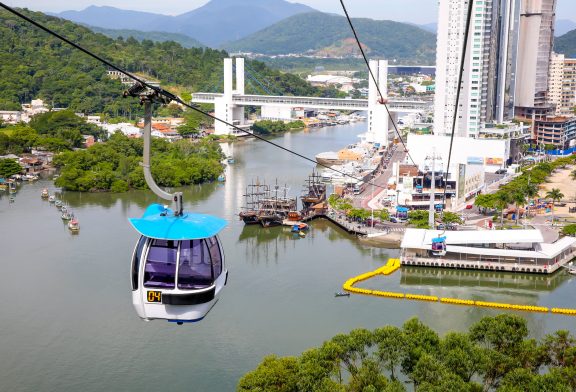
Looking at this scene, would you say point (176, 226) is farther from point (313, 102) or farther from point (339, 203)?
point (313, 102)

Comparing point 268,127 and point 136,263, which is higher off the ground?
point 136,263

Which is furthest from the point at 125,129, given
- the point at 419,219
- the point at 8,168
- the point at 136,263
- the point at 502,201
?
the point at 136,263

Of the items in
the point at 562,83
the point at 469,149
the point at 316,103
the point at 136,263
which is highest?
the point at 562,83

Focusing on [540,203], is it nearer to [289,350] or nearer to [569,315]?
[569,315]

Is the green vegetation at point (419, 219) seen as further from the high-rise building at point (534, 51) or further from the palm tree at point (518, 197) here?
the high-rise building at point (534, 51)

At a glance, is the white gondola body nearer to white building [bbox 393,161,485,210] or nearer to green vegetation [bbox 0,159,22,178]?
white building [bbox 393,161,485,210]

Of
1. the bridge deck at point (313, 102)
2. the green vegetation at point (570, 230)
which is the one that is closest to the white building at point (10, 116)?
the bridge deck at point (313, 102)
